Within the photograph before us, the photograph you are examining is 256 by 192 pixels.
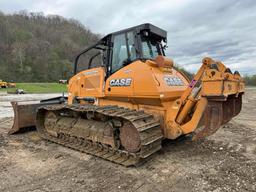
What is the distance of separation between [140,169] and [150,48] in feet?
9.16

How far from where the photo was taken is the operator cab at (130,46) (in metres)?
5.02

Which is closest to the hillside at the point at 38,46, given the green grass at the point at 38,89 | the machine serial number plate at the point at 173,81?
the green grass at the point at 38,89

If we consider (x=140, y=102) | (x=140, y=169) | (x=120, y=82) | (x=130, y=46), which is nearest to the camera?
(x=140, y=169)

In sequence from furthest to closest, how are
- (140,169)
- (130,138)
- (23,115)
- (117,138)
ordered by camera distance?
1. (23,115)
2. (117,138)
3. (130,138)
4. (140,169)

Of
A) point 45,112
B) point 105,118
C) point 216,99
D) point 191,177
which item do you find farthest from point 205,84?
point 45,112

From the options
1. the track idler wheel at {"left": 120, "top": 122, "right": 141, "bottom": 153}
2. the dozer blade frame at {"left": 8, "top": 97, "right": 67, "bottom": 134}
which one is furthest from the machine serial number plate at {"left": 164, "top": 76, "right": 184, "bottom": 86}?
the dozer blade frame at {"left": 8, "top": 97, "right": 67, "bottom": 134}

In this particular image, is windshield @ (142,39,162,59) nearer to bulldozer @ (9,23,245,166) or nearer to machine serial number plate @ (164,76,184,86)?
bulldozer @ (9,23,245,166)

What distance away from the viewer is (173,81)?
5.05 meters

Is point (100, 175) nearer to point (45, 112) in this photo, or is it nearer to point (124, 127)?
point (124, 127)

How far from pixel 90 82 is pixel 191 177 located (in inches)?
136

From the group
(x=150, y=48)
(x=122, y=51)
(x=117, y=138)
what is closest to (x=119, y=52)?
(x=122, y=51)

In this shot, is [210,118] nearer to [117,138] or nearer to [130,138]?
[130,138]

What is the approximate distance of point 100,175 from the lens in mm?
3904

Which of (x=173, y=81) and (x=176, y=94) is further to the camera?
(x=173, y=81)
